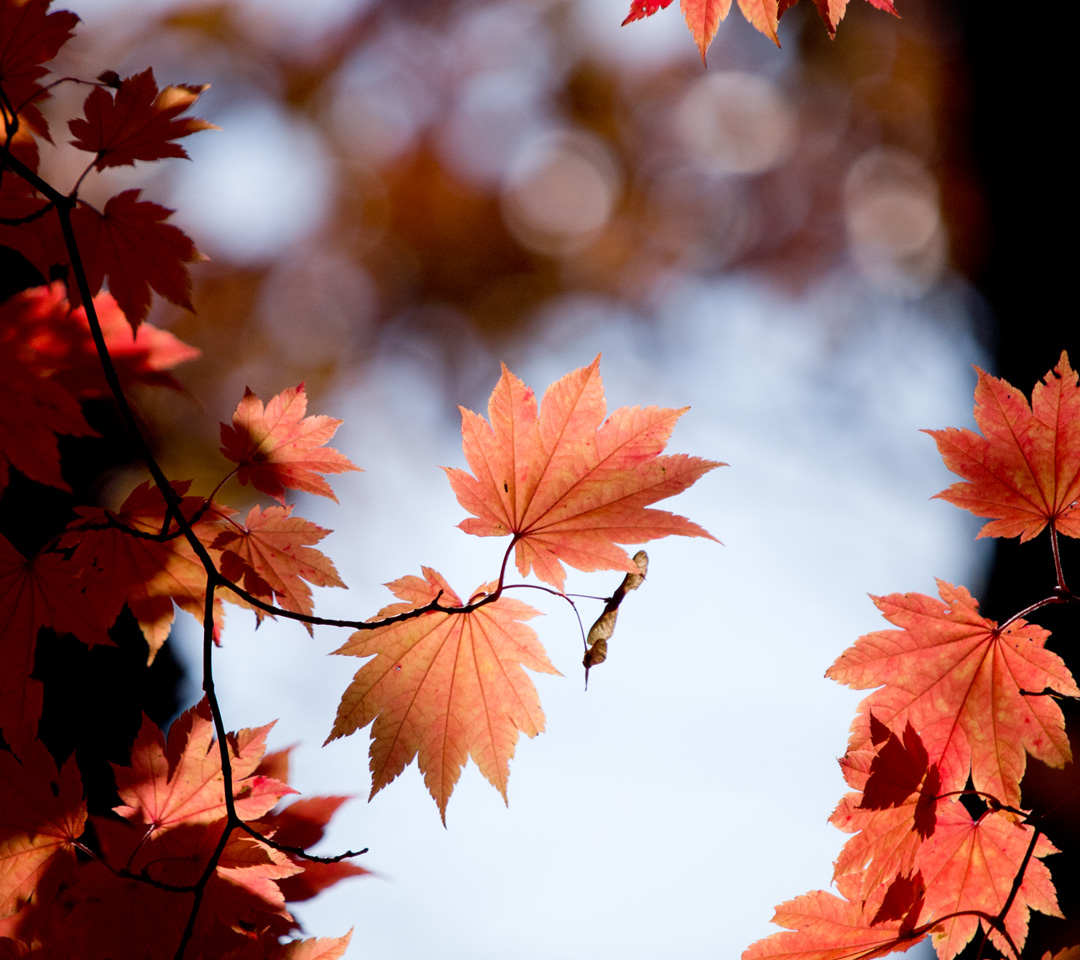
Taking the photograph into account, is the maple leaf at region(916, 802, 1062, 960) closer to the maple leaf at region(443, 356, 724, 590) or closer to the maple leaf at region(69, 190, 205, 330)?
the maple leaf at region(443, 356, 724, 590)

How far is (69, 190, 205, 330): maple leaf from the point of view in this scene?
1204mm

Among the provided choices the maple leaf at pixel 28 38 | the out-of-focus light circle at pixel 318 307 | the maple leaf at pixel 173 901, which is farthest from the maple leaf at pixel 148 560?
the out-of-focus light circle at pixel 318 307

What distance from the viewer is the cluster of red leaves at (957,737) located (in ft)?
2.82

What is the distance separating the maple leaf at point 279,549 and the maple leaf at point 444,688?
15 centimetres

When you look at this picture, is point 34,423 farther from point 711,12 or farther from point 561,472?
point 711,12

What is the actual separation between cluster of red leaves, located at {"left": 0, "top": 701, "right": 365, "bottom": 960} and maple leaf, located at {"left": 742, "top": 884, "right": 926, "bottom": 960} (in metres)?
0.50

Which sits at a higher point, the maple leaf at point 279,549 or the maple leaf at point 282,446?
the maple leaf at point 282,446

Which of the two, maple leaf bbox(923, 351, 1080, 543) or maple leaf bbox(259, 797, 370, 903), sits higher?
maple leaf bbox(923, 351, 1080, 543)

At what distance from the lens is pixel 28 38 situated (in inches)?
45.6

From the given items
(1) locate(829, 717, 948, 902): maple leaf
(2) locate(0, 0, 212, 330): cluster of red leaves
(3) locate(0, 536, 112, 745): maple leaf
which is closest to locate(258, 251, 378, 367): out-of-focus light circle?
(2) locate(0, 0, 212, 330): cluster of red leaves

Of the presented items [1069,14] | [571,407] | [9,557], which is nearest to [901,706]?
[571,407]

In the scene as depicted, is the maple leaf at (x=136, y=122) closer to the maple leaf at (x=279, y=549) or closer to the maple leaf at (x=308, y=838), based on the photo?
the maple leaf at (x=279, y=549)

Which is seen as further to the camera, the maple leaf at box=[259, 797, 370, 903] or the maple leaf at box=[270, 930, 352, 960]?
the maple leaf at box=[259, 797, 370, 903]

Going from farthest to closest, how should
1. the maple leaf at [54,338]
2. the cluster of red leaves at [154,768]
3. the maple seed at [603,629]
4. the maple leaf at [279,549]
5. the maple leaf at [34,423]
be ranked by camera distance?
→ the maple leaf at [54,338] → the maple leaf at [34,423] → the maple leaf at [279,549] → the cluster of red leaves at [154,768] → the maple seed at [603,629]
